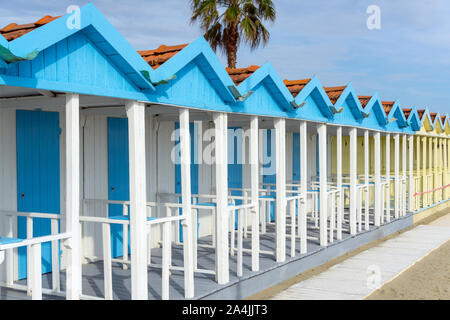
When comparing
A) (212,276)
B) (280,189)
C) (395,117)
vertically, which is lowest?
(212,276)

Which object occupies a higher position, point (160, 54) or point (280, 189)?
point (160, 54)

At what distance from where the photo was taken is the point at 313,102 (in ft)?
29.0

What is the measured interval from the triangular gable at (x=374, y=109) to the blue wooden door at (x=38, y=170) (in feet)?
21.1

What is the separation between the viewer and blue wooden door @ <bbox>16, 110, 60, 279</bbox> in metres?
6.29

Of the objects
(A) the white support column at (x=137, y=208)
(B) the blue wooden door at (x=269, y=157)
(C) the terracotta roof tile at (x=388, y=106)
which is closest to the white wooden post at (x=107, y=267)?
(A) the white support column at (x=137, y=208)

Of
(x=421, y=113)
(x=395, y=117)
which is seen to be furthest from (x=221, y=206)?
(x=421, y=113)

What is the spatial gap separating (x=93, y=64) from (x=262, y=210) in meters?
6.36

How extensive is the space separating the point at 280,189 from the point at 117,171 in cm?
250

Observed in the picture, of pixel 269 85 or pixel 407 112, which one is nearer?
pixel 269 85

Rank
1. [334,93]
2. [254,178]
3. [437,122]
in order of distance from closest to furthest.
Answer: [254,178] < [334,93] < [437,122]

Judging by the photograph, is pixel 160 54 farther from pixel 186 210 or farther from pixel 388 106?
pixel 388 106

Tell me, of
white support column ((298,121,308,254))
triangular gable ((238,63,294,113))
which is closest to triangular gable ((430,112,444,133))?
white support column ((298,121,308,254))

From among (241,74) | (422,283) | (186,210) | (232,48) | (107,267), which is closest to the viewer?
(107,267)

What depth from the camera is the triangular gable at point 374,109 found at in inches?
421
